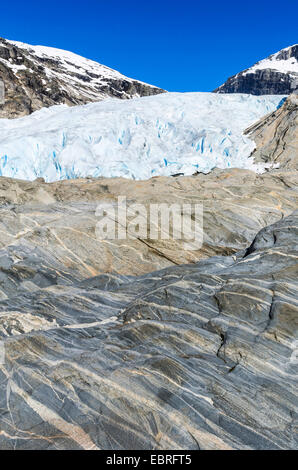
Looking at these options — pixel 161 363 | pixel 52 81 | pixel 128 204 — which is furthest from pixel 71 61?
pixel 161 363

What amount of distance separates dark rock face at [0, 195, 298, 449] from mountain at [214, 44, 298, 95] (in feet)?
459

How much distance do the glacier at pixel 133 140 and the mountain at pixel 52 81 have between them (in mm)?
39241

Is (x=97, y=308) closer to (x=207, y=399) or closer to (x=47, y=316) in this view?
(x=47, y=316)

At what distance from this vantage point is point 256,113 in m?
41.8

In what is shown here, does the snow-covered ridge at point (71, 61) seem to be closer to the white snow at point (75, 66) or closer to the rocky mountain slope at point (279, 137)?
the white snow at point (75, 66)

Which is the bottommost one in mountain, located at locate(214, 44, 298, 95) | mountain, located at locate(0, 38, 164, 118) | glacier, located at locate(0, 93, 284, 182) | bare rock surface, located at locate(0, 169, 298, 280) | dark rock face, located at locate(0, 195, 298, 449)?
dark rock face, located at locate(0, 195, 298, 449)

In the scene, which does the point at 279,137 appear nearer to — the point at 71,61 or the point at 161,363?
the point at 161,363

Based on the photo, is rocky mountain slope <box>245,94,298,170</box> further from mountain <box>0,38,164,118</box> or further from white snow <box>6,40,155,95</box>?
white snow <box>6,40,155,95</box>

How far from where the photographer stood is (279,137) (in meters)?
33.2

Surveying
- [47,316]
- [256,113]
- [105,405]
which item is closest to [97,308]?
[47,316]

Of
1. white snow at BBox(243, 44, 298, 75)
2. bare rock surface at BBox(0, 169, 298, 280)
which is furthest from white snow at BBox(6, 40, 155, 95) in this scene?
bare rock surface at BBox(0, 169, 298, 280)

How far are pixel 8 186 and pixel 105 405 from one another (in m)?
14.9

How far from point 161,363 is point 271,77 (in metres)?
158

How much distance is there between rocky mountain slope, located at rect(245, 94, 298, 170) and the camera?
30578mm
